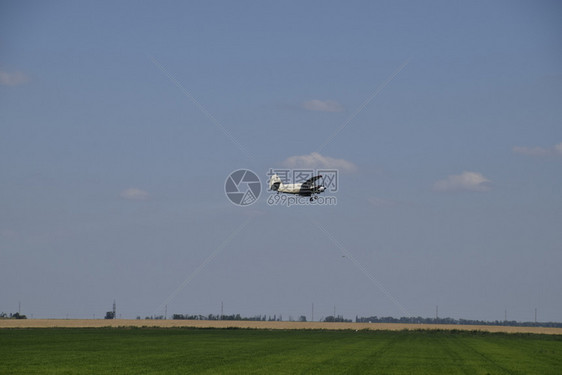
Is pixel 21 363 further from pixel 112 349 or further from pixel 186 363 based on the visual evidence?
pixel 112 349

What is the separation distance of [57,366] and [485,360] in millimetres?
33403

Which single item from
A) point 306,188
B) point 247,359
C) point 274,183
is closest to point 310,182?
point 306,188

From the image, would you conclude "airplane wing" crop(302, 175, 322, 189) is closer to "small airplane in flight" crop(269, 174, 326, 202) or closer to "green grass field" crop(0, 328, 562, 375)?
"small airplane in flight" crop(269, 174, 326, 202)

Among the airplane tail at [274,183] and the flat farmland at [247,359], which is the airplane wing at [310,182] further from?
the flat farmland at [247,359]

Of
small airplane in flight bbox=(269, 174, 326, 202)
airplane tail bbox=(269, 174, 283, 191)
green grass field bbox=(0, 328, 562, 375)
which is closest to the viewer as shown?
green grass field bbox=(0, 328, 562, 375)

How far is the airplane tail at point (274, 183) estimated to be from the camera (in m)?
91.4

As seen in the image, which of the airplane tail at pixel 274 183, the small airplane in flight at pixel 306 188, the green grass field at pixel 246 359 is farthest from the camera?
the airplane tail at pixel 274 183

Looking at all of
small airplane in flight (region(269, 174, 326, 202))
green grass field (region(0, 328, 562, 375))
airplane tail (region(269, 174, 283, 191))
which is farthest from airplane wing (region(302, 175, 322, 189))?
green grass field (region(0, 328, 562, 375))

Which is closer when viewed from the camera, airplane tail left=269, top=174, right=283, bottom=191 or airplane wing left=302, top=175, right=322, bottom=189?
airplane wing left=302, top=175, right=322, bottom=189

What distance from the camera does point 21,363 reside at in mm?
48812

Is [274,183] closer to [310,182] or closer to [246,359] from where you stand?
[310,182]

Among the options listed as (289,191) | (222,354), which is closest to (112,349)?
(222,354)

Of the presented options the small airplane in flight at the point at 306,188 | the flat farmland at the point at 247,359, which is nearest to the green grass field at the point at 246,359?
the flat farmland at the point at 247,359

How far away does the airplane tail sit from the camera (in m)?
91.4
